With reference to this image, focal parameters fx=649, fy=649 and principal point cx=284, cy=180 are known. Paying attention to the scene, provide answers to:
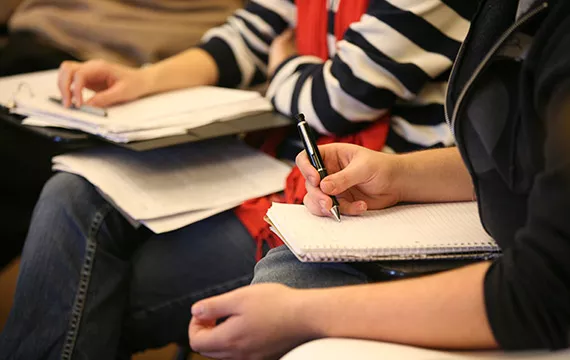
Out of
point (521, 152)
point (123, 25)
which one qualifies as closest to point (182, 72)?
point (123, 25)

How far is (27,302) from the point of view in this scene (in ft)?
2.88

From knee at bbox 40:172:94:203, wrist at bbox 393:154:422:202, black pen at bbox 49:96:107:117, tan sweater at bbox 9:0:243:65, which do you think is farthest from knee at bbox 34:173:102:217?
tan sweater at bbox 9:0:243:65

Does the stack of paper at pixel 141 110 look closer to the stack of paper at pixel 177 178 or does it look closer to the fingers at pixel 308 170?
the stack of paper at pixel 177 178

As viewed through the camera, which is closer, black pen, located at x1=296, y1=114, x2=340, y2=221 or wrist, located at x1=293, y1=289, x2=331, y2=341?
wrist, located at x1=293, y1=289, x2=331, y2=341

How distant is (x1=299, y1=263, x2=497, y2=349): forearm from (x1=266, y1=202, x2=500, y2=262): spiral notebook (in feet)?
0.17

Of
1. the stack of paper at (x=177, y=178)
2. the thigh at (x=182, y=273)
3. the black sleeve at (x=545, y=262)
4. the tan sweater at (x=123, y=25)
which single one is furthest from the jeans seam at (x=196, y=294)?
the tan sweater at (x=123, y=25)

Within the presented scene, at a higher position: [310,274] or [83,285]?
[310,274]

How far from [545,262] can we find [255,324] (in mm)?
258

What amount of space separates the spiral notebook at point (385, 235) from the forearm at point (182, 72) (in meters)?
0.54

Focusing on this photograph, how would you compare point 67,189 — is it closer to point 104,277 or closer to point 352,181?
point 104,277

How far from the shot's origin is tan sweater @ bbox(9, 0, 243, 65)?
1.47 metres

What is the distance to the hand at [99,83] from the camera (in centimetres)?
106

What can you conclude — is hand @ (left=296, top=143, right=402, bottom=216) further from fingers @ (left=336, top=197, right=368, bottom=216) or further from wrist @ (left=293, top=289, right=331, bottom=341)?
wrist @ (left=293, top=289, right=331, bottom=341)

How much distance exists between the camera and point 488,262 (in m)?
0.55
